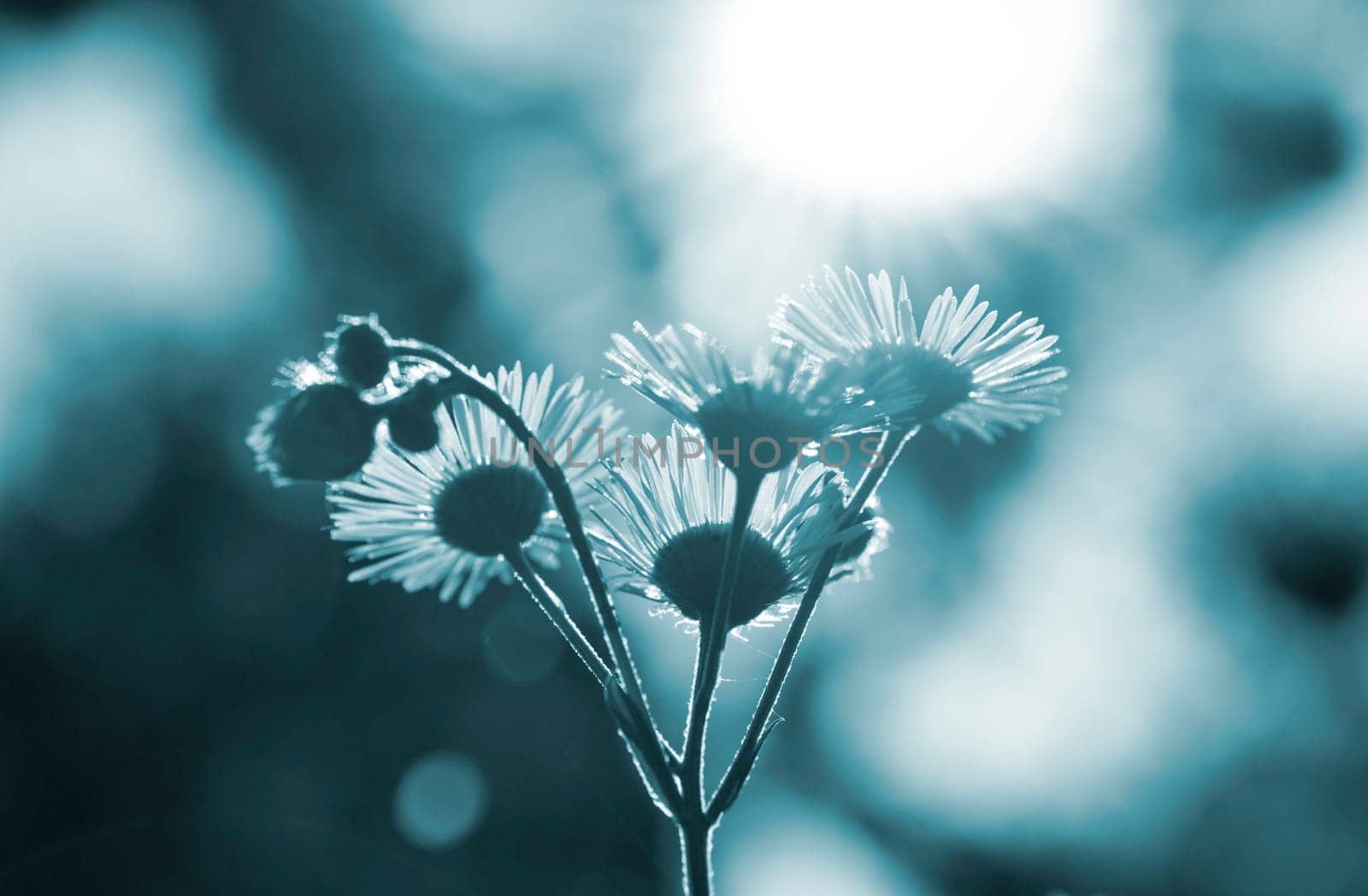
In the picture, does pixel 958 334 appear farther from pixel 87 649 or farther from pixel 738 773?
pixel 87 649

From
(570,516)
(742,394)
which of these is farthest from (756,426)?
(570,516)

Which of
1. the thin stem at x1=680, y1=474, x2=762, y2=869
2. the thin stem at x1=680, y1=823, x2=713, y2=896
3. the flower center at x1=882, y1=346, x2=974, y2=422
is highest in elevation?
the flower center at x1=882, y1=346, x2=974, y2=422

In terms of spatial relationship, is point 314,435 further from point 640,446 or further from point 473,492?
point 640,446

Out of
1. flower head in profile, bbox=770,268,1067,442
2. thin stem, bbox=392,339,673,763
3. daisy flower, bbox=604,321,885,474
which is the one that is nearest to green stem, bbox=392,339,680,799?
thin stem, bbox=392,339,673,763

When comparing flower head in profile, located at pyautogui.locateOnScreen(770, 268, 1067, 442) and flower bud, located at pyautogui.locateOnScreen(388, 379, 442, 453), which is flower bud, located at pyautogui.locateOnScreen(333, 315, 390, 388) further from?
flower head in profile, located at pyautogui.locateOnScreen(770, 268, 1067, 442)

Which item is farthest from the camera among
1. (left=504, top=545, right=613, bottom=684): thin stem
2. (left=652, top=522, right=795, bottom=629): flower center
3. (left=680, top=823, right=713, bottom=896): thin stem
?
(left=652, top=522, right=795, bottom=629): flower center

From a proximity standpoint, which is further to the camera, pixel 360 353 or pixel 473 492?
pixel 473 492
